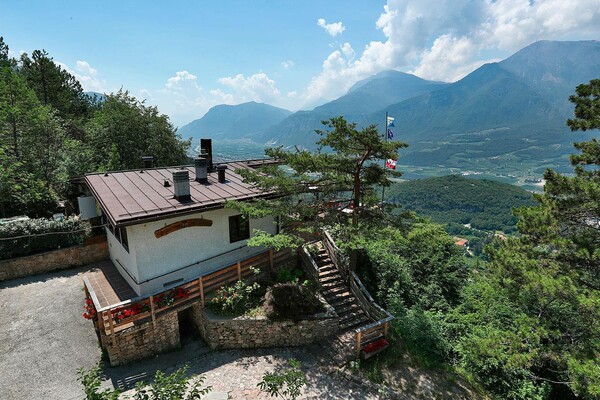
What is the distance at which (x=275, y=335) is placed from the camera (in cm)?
1085

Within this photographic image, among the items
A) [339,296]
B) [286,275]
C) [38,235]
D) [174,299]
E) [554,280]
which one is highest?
[38,235]

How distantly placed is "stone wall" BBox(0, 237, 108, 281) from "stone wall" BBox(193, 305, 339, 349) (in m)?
6.85

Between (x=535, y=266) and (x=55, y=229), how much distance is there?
18.9 m

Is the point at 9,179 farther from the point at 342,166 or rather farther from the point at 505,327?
the point at 505,327

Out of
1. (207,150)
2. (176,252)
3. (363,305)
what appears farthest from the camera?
(207,150)

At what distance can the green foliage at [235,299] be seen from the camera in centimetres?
1082

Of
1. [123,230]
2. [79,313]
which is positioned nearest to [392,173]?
[123,230]

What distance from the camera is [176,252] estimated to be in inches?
448

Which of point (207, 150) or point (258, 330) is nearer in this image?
point (258, 330)

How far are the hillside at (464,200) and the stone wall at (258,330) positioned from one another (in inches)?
3670

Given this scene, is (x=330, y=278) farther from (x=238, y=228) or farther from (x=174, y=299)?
(x=174, y=299)

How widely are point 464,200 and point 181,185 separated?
404ft

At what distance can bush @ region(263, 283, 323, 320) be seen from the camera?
424 inches

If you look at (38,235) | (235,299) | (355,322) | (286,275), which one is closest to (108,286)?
(38,235)
